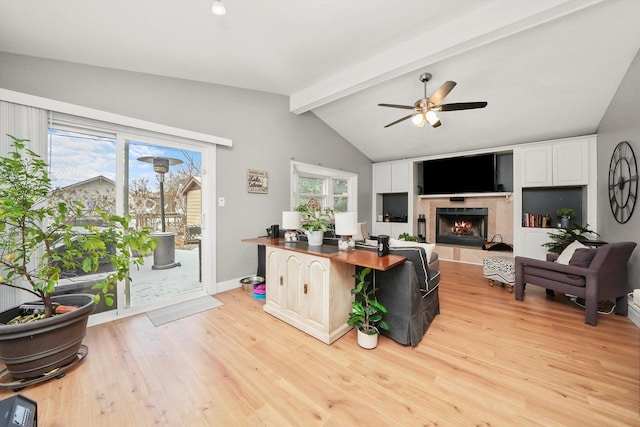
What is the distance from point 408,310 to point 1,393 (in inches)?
113

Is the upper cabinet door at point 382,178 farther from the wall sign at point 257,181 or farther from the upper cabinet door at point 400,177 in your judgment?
the wall sign at point 257,181

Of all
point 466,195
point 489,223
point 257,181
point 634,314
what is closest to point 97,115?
point 257,181

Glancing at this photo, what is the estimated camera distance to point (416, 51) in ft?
8.53

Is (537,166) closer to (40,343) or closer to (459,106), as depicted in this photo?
(459,106)

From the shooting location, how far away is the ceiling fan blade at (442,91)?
Answer: 2443 mm

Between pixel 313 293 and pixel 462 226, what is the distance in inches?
186

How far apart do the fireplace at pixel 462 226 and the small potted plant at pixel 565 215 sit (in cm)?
114

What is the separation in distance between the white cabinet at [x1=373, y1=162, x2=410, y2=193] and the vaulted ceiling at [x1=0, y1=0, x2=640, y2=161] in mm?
2014

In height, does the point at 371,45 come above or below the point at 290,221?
above

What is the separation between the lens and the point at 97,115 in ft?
7.62

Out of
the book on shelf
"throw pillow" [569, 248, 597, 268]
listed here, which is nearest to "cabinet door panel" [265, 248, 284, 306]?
"throw pillow" [569, 248, 597, 268]

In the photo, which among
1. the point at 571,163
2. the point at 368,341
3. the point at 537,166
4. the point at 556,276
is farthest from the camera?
the point at 537,166

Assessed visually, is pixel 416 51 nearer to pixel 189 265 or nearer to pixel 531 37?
pixel 531 37

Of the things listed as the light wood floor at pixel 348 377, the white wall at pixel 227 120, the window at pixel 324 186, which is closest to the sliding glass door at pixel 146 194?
the white wall at pixel 227 120
